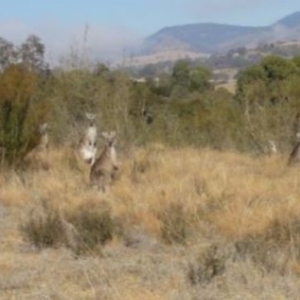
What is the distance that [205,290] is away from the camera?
292 inches

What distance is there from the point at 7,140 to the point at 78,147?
2613mm

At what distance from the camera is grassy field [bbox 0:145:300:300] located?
7.83m

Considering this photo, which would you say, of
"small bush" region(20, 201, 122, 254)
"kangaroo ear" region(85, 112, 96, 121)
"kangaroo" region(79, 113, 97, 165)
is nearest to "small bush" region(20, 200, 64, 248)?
"small bush" region(20, 201, 122, 254)

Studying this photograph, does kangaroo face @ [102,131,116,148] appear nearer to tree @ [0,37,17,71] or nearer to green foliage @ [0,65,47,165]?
green foliage @ [0,65,47,165]

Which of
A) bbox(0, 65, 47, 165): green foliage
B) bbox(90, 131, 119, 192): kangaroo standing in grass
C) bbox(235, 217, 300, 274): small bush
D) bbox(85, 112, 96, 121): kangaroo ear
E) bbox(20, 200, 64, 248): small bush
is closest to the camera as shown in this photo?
bbox(235, 217, 300, 274): small bush

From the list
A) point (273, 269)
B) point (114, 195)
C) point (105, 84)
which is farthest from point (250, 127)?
point (273, 269)

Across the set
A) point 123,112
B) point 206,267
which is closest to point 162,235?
point 206,267

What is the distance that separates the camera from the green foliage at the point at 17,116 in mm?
18078

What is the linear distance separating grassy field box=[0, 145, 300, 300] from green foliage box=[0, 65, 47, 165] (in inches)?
27.2

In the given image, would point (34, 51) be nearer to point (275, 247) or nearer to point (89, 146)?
point (89, 146)

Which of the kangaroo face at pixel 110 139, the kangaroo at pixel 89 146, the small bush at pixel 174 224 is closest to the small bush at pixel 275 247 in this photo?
the small bush at pixel 174 224

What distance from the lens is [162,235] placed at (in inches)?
423

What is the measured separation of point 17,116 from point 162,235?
8.14 m

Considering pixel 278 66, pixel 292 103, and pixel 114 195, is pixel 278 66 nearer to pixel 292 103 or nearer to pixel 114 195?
pixel 292 103
